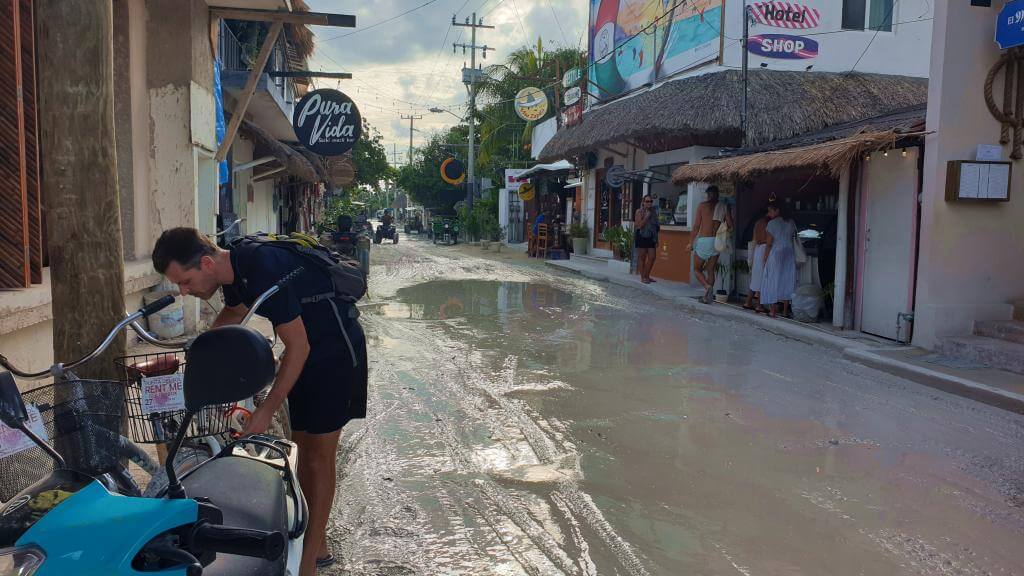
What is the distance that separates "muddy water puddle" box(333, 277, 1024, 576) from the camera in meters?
3.67

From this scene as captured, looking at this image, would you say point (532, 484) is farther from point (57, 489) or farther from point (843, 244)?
point (843, 244)

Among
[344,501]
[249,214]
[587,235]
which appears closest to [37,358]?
[344,501]

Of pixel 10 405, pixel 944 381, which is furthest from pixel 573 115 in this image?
pixel 10 405

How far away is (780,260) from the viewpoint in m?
10.9

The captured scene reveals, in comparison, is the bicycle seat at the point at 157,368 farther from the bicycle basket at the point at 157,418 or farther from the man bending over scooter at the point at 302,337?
the man bending over scooter at the point at 302,337

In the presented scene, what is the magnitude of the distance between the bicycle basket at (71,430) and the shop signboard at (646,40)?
50.9ft

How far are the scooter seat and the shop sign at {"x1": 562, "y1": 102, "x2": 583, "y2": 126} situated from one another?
2001 centimetres

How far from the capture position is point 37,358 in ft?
17.6

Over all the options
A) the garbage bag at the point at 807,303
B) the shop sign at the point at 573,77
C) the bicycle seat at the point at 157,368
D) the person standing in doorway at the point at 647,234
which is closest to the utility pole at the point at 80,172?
the bicycle seat at the point at 157,368

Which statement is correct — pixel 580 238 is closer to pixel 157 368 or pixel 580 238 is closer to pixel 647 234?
pixel 647 234

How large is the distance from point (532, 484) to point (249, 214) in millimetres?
14857

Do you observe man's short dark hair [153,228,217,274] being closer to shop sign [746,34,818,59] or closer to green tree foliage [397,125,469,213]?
shop sign [746,34,818,59]

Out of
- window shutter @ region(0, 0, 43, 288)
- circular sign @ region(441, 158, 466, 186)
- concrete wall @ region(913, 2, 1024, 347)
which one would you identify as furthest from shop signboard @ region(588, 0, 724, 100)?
circular sign @ region(441, 158, 466, 186)

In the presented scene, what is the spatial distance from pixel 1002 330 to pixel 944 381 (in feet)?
5.17
